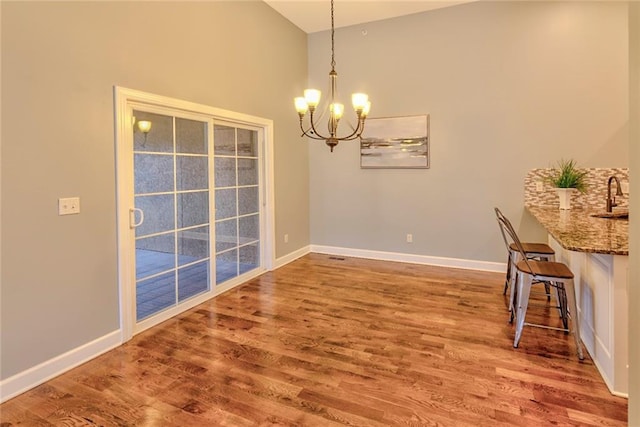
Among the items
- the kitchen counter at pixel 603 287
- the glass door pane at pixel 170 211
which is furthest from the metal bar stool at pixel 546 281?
the glass door pane at pixel 170 211

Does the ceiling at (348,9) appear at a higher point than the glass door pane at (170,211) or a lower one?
higher

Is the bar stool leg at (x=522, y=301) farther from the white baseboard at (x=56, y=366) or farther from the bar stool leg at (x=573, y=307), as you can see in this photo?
the white baseboard at (x=56, y=366)

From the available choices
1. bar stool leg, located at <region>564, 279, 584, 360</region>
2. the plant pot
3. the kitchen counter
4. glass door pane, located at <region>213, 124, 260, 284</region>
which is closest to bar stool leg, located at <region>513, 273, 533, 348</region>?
bar stool leg, located at <region>564, 279, 584, 360</region>

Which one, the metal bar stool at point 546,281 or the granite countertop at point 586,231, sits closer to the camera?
the granite countertop at point 586,231

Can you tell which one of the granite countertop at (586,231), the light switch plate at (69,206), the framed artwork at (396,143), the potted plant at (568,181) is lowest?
the granite countertop at (586,231)

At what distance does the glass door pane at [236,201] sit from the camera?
4.12 m

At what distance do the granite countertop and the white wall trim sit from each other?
45.9 inches

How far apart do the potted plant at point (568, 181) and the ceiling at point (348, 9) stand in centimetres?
244

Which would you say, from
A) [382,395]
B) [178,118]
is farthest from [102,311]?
[382,395]

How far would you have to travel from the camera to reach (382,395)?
87.4 inches

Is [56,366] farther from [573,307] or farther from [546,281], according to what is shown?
[573,307]

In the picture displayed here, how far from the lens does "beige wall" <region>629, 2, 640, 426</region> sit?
1.03m

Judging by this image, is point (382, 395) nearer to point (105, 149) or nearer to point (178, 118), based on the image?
point (105, 149)

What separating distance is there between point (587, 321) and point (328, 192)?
376cm
